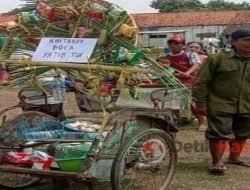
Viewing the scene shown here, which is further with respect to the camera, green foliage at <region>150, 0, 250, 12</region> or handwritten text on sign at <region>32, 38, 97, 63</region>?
green foliage at <region>150, 0, 250, 12</region>

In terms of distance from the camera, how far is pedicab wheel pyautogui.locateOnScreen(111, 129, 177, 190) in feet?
13.6

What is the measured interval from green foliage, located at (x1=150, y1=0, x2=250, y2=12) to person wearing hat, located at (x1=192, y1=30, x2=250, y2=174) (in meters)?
60.9

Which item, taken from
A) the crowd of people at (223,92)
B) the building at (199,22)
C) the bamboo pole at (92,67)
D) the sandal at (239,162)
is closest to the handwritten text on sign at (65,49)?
the bamboo pole at (92,67)

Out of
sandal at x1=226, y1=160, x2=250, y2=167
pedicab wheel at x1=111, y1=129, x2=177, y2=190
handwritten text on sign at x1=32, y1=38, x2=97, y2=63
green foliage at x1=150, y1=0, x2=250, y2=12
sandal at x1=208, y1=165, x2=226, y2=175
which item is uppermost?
handwritten text on sign at x1=32, y1=38, x2=97, y2=63

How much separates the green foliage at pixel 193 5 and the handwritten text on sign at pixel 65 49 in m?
61.7

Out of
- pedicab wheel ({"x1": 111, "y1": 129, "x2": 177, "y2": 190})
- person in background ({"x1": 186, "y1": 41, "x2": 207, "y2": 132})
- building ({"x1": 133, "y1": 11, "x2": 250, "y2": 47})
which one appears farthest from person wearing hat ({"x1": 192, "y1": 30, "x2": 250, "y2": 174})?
building ({"x1": 133, "y1": 11, "x2": 250, "y2": 47})

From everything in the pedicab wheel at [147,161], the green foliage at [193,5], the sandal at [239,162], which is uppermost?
the pedicab wheel at [147,161]

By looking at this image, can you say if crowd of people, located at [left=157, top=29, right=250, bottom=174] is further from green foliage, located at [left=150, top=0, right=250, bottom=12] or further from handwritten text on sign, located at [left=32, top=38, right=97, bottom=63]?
green foliage, located at [left=150, top=0, right=250, bottom=12]

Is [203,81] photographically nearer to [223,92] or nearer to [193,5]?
[223,92]

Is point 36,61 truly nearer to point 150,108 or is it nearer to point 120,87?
point 120,87

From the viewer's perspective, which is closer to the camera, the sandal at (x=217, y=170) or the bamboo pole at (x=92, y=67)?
the bamboo pole at (x=92, y=67)

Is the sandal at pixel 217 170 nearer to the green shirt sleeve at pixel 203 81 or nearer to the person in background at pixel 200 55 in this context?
the green shirt sleeve at pixel 203 81

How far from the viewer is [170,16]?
46.2m

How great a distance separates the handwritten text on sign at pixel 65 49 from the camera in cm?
429
